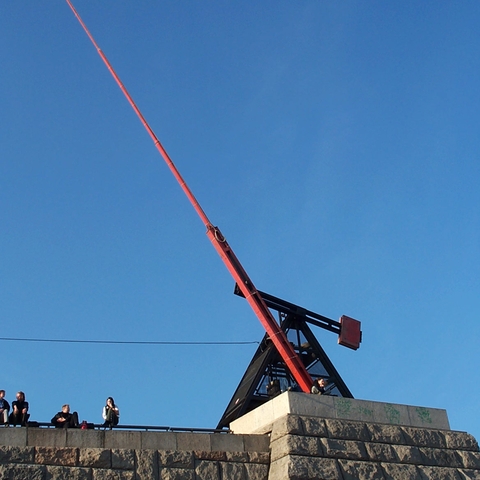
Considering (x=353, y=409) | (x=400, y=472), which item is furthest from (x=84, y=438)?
(x=400, y=472)

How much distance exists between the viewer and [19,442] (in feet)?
39.0

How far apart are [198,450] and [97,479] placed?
1985 mm

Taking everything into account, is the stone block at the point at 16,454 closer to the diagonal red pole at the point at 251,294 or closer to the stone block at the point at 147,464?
the stone block at the point at 147,464

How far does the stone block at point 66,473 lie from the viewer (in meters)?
11.7

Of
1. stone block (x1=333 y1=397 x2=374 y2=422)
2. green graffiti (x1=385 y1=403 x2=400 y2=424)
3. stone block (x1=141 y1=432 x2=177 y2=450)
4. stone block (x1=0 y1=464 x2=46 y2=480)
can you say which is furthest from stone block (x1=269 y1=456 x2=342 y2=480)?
stone block (x1=0 y1=464 x2=46 y2=480)

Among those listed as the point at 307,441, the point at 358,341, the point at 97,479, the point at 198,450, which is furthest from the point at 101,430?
the point at 358,341

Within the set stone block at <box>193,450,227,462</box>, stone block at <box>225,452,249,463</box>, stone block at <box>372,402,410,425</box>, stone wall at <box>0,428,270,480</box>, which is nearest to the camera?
stone wall at <box>0,428,270,480</box>

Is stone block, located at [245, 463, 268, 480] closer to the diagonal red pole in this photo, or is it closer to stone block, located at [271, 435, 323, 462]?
stone block, located at [271, 435, 323, 462]

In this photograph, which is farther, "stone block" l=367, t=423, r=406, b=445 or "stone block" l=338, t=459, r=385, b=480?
"stone block" l=367, t=423, r=406, b=445

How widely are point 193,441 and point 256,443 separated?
131 cm

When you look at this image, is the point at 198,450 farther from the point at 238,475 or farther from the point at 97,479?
the point at 97,479

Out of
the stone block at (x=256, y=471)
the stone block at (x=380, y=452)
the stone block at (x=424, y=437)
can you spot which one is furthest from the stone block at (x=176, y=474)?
the stone block at (x=424, y=437)

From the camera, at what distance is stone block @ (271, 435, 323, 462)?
43.3 feet

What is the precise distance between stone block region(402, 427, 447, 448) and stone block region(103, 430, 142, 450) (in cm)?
566
